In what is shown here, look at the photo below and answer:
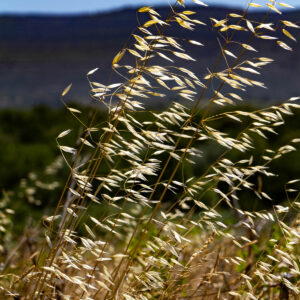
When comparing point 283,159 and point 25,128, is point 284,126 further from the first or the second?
point 25,128

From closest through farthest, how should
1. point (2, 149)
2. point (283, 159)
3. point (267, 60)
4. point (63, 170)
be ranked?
1. point (267, 60)
2. point (63, 170)
3. point (283, 159)
4. point (2, 149)

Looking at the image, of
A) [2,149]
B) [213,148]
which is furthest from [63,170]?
[213,148]

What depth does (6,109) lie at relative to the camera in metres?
12.0

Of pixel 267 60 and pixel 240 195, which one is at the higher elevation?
pixel 267 60

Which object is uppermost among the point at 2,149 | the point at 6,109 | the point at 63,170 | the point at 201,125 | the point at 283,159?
the point at 201,125

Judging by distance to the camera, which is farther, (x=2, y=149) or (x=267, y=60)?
(x=2, y=149)

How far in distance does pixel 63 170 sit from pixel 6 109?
6094mm

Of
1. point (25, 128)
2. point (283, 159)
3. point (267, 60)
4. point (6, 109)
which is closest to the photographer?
point (267, 60)

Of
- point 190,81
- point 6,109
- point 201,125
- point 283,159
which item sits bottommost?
point 6,109

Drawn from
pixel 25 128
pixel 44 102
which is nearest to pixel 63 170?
pixel 25 128

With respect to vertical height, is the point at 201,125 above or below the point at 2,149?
above

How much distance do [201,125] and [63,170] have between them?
536 cm

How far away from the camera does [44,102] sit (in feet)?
40.4

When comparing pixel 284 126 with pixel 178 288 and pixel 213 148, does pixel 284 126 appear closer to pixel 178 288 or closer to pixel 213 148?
pixel 213 148
